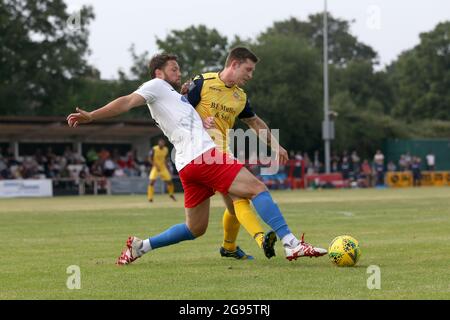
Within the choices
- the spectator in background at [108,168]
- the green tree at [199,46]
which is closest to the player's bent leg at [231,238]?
the spectator in background at [108,168]

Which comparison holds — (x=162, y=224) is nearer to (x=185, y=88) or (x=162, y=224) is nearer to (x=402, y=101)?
(x=185, y=88)

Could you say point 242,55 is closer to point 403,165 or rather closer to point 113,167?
point 113,167

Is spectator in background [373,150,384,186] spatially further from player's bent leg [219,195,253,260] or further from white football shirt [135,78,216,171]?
white football shirt [135,78,216,171]

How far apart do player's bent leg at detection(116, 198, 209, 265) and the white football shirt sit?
0.62 meters

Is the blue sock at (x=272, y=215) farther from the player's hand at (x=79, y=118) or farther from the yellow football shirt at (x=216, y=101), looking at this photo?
the player's hand at (x=79, y=118)

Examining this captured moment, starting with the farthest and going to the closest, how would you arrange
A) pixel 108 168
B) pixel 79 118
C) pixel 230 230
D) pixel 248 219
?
pixel 108 168, pixel 230 230, pixel 248 219, pixel 79 118

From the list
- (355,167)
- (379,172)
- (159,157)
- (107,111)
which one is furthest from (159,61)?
(379,172)

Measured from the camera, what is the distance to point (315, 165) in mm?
55656

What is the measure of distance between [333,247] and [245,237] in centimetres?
507

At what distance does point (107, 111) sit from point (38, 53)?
1961 inches

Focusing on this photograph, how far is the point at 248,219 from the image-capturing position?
32.5 ft

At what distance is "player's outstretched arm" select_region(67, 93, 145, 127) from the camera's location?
30.0ft
